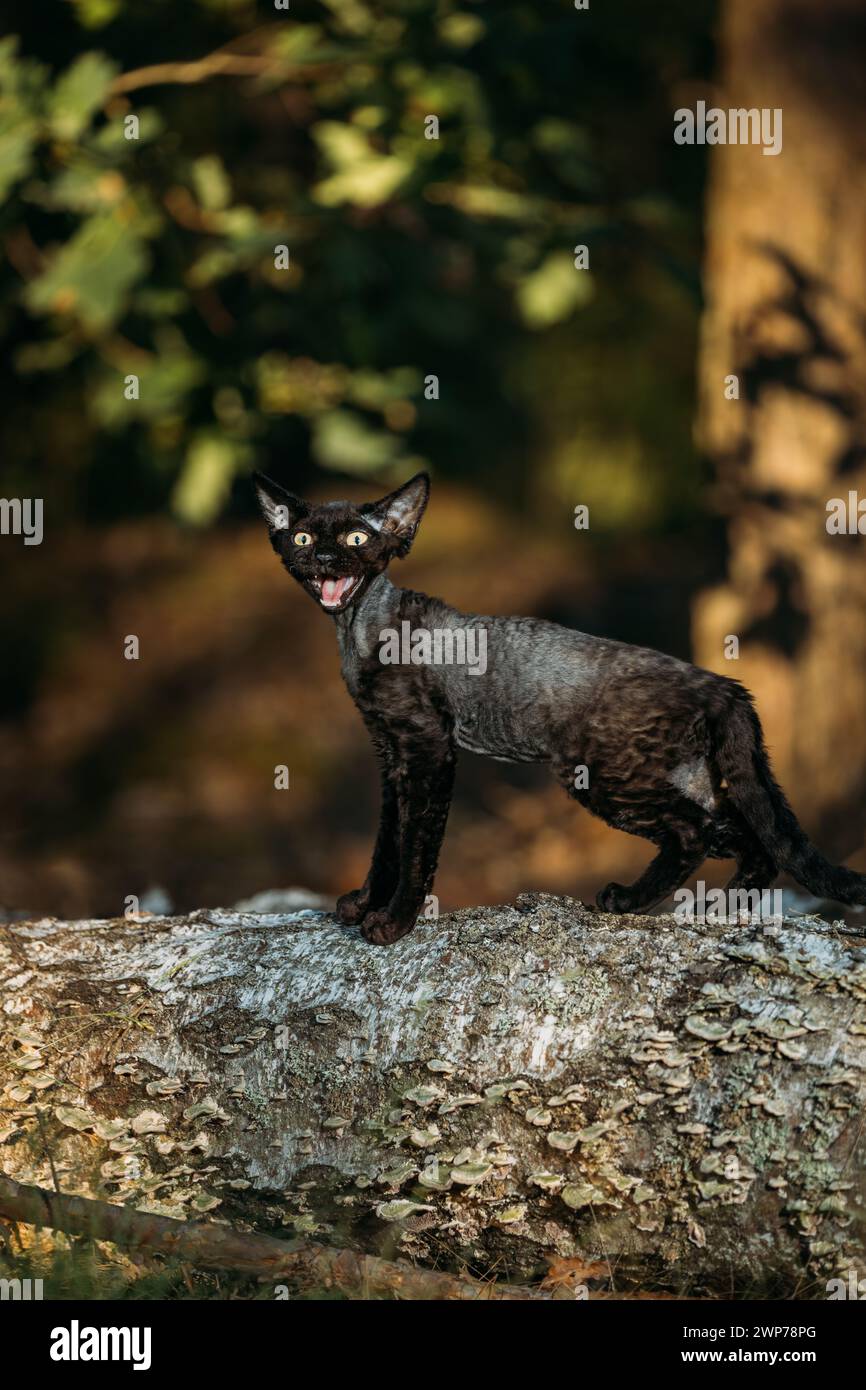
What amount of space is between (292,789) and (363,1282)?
6.56 m

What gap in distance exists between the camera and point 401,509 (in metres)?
4.11

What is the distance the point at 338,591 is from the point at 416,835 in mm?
751

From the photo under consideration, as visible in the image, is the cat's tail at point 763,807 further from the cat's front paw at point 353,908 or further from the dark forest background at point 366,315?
the dark forest background at point 366,315

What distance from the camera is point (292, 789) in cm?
984

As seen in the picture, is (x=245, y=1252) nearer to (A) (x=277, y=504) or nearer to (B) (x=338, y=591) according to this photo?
(B) (x=338, y=591)

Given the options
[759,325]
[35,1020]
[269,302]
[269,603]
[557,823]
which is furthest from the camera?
[269,603]

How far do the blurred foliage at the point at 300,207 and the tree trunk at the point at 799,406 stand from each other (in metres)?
0.55

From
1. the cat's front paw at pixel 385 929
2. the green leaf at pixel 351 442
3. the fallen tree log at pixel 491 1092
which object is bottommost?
the fallen tree log at pixel 491 1092

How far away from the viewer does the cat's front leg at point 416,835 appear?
4.12m

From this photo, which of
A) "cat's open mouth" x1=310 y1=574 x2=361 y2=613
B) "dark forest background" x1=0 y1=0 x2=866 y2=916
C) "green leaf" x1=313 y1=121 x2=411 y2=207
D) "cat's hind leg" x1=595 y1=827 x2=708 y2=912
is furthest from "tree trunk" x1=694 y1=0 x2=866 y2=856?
"cat's open mouth" x1=310 y1=574 x2=361 y2=613

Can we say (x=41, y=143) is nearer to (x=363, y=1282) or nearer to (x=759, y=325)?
(x=759, y=325)

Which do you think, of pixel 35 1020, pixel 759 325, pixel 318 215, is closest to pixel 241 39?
pixel 318 215

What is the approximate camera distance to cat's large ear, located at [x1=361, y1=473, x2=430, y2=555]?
13.4ft

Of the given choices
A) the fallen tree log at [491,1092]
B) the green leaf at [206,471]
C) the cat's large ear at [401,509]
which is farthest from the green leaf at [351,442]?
the fallen tree log at [491,1092]
